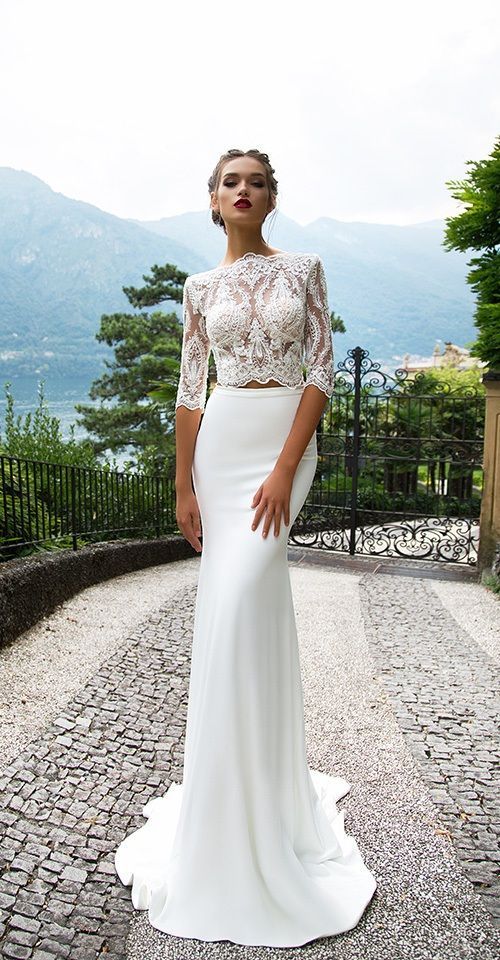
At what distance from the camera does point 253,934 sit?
7.00 feet

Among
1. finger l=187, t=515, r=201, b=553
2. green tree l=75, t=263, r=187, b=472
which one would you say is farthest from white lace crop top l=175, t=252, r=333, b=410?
green tree l=75, t=263, r=187, b=472

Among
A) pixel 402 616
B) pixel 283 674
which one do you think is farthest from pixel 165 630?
pixel 283 674

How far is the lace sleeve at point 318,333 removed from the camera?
2186 millimetres

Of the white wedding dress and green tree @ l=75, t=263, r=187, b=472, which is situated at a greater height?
green tree @ l=75, t=263, r=187, b=472

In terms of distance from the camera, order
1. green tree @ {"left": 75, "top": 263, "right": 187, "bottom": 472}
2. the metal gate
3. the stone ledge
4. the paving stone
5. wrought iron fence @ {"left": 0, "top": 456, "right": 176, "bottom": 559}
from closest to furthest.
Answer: the paving stone
the stone ledge
wrought iron fence @ {"left": 0, "top": 456, "right": 176, "bottom": 559}
the metal gate
green tree @ {"left": 75, "top": 263, "right": 187, "bottom": 472}

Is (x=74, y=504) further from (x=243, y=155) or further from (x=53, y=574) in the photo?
(x=243, y=155)

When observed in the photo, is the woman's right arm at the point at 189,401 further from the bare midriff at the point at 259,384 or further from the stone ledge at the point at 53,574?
the stone ledge at the point at 53,574

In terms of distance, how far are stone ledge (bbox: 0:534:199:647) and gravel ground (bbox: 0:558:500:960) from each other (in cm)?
15

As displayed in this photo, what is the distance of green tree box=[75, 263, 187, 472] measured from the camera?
18.1 metres

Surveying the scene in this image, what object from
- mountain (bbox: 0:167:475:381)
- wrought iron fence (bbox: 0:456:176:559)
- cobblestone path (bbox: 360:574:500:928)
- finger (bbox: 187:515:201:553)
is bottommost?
cobblestone path (bbox: 360:574:500:928)

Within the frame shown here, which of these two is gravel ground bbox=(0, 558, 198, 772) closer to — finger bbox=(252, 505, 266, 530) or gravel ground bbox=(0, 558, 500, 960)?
gravel ground bbox=(0, 558, 500, 960)

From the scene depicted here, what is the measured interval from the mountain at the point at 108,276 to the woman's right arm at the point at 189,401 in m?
25.6

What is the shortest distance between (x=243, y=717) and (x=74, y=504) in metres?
5.08

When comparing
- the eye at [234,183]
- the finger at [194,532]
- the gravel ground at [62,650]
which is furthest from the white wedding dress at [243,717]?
the gravel ground at [62,650]
